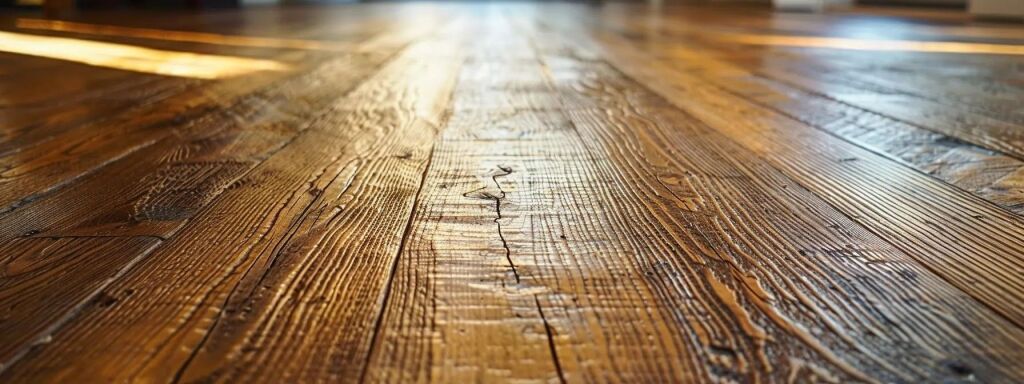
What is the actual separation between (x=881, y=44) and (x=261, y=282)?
2711 mm

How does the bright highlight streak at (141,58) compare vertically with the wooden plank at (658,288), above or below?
below

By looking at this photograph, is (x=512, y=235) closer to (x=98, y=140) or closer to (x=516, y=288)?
(x=516, y=288)

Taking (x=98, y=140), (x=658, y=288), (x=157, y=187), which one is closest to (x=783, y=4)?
(x=98, y=140)

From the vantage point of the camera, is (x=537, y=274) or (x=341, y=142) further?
(x=341, y=142)

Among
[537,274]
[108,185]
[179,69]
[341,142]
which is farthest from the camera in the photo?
[179,69]

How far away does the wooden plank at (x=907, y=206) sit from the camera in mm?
591

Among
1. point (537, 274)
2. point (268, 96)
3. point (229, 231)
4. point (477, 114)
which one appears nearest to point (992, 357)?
point (537, 274)

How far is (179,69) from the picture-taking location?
6.61ft

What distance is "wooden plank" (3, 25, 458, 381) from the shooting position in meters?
0.46

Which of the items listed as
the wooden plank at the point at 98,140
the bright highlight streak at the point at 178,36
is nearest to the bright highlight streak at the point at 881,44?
the bright highlight streak at the point at 178,36

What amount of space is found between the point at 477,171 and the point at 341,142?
0.87 ft

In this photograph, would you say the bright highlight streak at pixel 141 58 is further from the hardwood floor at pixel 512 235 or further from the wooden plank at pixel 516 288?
the wooden plank at pixel 516 288

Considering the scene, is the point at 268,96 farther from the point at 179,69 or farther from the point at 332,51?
the point at 332,51

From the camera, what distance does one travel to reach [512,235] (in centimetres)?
69
